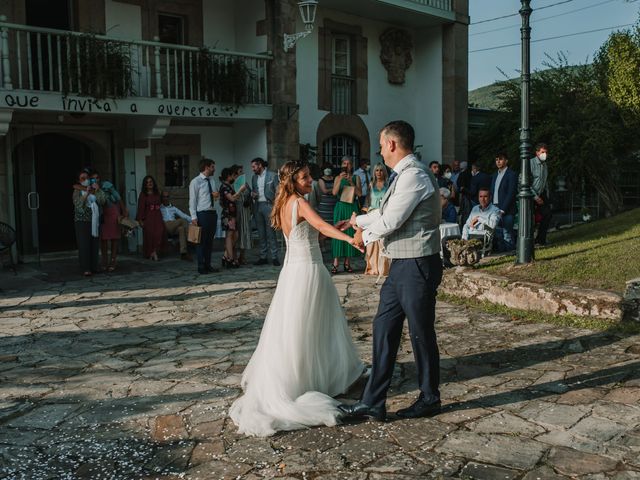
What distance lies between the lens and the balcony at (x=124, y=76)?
12.3 m

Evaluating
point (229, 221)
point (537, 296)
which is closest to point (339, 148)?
point (229, 221)

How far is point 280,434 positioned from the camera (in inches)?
181

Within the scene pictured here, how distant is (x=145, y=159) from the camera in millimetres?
14977

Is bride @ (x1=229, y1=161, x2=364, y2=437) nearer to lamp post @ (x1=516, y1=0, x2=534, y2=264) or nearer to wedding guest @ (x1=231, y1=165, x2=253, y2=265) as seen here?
lamp post @ (x1=516, y1=0, x2=534, y2=264)

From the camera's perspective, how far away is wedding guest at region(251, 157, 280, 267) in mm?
12164

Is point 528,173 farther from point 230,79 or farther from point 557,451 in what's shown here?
point 230,79

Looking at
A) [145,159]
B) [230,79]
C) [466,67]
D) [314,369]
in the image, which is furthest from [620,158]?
[314,369]

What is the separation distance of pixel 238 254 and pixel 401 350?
24.5 feet

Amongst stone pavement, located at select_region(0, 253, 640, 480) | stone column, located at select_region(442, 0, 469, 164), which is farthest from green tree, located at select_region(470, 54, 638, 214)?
stone pavement, located at select_region(0, 253, 640, 480)

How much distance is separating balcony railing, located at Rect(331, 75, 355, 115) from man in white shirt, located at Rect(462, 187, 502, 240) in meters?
7.23

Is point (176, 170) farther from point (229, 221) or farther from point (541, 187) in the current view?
point (541, 187)

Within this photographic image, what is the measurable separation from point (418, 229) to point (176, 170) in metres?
11.8

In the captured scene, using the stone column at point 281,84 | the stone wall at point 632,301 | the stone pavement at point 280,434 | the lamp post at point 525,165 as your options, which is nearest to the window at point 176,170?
the stone column at point 281,84

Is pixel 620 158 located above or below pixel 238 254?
above
